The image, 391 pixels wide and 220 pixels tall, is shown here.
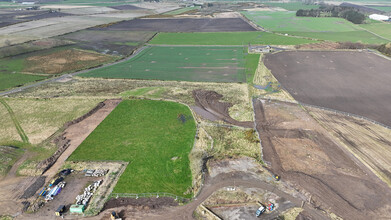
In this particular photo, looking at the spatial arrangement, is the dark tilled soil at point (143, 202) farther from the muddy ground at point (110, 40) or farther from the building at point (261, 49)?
the building at point (261, 49)

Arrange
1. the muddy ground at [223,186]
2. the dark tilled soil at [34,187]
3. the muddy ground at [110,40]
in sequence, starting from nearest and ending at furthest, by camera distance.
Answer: the muddy ground at [223,186] < the dark tilled soil at [34,187] < the muddy ground at [110,40]

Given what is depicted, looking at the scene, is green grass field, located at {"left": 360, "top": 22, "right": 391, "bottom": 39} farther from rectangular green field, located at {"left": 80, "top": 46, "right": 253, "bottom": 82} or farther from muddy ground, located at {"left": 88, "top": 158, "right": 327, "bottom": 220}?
muddy ground, located at {"left": 88, "top": 158, "right": 327, "bottom": 220}

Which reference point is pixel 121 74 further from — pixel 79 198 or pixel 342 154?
pixel 342 154

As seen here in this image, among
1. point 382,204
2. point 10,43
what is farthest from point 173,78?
point 10,43

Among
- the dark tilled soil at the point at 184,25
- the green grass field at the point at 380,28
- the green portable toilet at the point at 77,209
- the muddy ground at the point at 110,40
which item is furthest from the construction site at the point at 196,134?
the dark tilled soil at the point at 184,25

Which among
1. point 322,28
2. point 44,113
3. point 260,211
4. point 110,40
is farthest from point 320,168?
point 322,28

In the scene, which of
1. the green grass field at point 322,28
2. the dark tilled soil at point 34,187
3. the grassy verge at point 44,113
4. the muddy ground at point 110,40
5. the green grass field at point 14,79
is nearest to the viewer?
the dark tilled soil at point 34,187

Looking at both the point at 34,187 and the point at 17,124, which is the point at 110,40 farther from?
the point at 34,187
